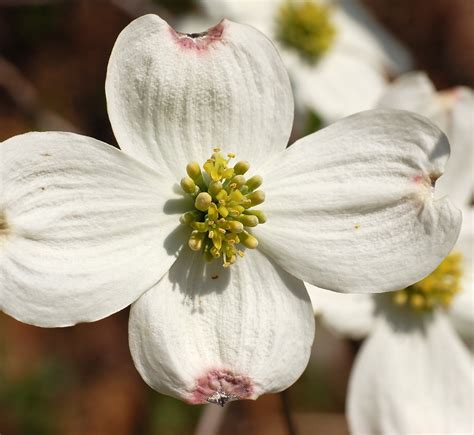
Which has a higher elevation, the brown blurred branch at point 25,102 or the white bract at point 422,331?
the white bract at point 422,331

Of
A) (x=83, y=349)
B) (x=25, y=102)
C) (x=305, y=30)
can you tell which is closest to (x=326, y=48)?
(x=305, y=30)

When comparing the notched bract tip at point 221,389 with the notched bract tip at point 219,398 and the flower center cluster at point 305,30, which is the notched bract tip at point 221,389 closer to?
the notched bract tip at point 219,398

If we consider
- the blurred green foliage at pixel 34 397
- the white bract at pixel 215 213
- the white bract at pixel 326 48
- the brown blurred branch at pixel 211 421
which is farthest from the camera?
the blurred green foliage at pixel 34 397

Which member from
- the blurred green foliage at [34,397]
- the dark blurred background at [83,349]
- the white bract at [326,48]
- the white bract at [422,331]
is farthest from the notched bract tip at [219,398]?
the blurred green foliage at [34,397]

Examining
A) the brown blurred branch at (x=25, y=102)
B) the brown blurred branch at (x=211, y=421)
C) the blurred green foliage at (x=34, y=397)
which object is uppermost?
the brown blurred branch at (x=25, y=102)

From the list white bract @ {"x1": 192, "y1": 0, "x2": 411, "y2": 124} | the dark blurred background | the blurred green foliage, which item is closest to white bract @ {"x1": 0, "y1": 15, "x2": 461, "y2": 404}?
white bract @ {"x1": 192, "y1": 0, "x2": 411, "y2": 124}

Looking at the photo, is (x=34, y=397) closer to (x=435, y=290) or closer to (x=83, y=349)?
(x=83, y=349)
